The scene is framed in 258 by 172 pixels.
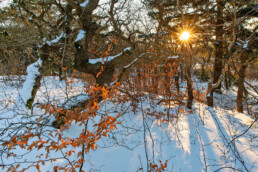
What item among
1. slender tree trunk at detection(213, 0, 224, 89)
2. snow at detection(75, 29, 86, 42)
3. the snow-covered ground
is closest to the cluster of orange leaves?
the snow-covered ground

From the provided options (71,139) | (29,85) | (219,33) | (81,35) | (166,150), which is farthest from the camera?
(219,33)

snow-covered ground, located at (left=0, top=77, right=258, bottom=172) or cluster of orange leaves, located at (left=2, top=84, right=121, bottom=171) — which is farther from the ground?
cluster of orange leaves, located at (left=2, top=84, right=121, bottom=171)

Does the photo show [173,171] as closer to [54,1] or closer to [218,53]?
[54,1]

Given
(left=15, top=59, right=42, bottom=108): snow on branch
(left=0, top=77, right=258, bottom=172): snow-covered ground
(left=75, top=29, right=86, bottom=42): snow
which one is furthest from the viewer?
(left=15, top=59, right=42, bottom=108): snow on branch

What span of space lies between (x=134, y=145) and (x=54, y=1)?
513 cm

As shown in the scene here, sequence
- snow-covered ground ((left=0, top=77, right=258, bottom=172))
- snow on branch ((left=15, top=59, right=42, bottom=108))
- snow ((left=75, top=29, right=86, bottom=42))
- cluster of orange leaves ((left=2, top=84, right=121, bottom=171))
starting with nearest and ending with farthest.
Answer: cluster of orange leaves ((left=2, top=84, right=121, bottom=171)) → snow-covered ground ((left=0, top=77, right=258, bottom=172)) → snow ((left=75, top=29, right=86, bottom=42)) → snow on branch ((left=15, top=59, right=42, bottom=108))

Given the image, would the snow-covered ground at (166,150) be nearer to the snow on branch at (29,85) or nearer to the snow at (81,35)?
the snow on branch at (29,85)

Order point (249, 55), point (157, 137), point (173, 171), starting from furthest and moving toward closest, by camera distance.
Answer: point (249, 55), point (157, 137), point (173, 171)

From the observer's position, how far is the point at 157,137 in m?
3.23

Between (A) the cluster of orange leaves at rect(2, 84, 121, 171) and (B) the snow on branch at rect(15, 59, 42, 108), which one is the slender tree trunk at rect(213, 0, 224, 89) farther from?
(B) the snow on branch at rect(15, 59, 42, 108)

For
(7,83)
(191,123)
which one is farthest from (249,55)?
(7,83)

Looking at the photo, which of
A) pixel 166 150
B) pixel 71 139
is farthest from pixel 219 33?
pixel 71 139

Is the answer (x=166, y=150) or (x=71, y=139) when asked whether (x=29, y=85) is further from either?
(x=166, y=150)

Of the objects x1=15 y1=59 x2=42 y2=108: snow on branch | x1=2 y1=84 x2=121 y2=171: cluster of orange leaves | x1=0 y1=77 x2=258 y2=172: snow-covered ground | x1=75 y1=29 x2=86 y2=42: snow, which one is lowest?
x1=0 y1=77 x2=258 y2=172: snow-covered ground
